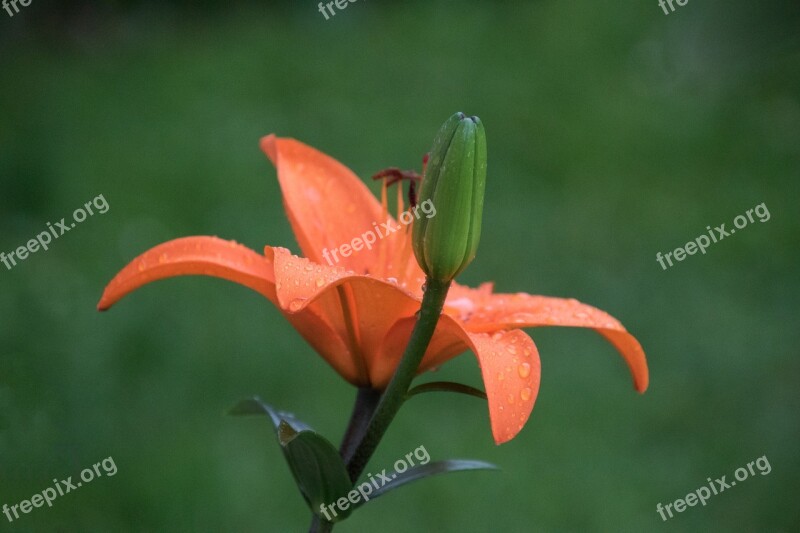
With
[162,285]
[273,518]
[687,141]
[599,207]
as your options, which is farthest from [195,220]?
[687,141]

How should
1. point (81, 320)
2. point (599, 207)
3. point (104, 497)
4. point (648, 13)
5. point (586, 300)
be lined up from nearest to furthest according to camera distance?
1. point (104, 497)
2. point (81, 320)
3. point (586, 300)
4. point (599, 207)
5. point (648, 13)

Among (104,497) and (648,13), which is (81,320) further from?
(648,13)

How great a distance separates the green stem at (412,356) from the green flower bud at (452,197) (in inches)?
0.5

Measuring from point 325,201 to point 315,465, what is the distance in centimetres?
34

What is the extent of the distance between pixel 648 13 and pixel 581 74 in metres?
0.66

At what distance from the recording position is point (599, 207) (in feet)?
11.0

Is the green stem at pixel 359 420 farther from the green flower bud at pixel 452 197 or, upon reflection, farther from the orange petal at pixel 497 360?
the green flower bud at pixel 452 197

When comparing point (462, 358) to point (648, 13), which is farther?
point (648, 13)

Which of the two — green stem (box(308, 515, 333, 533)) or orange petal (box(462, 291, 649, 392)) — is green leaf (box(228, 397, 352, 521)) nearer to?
green stem (box(308, 515, 333, 533))

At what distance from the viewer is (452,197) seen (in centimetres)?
71

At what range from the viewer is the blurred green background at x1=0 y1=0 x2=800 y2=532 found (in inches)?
83.4

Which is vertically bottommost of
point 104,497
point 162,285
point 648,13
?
point 104,497

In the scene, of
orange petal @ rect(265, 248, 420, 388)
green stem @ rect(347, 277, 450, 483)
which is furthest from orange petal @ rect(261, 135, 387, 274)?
green stem @ rect(347, 277, 450, 483)

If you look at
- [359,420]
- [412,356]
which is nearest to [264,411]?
[359,420]
